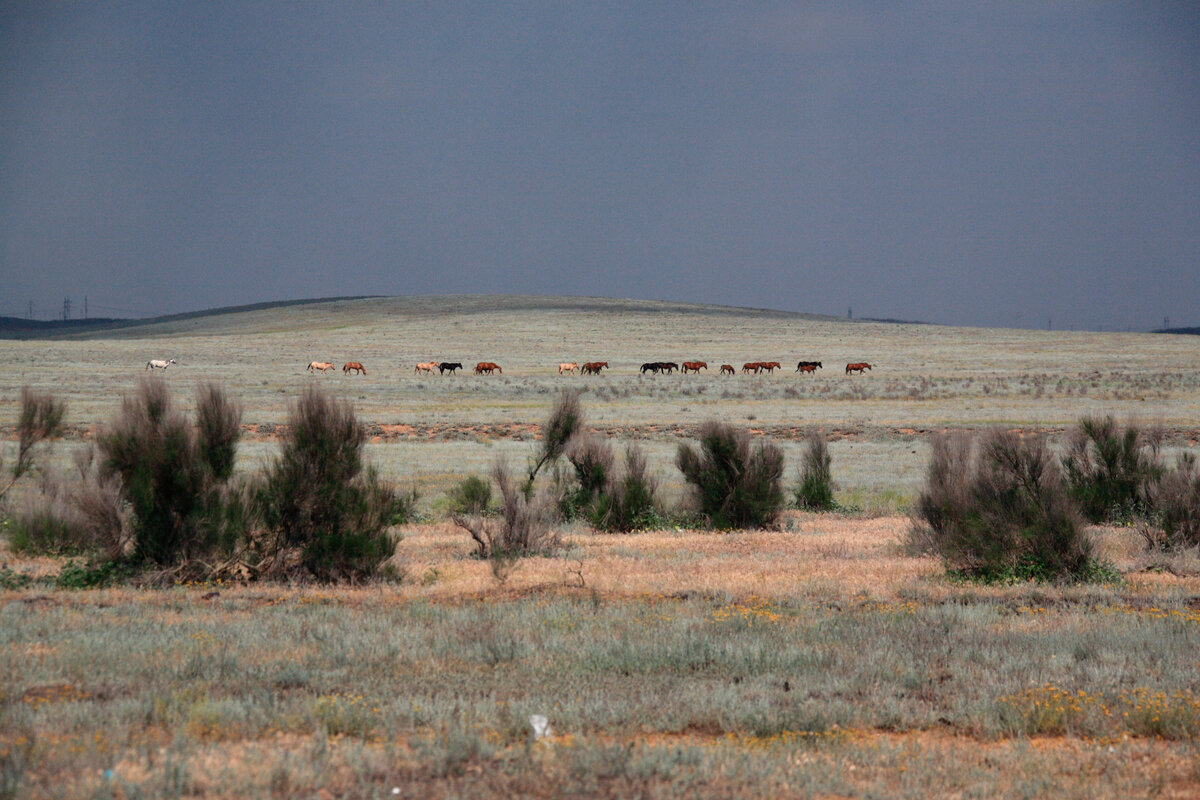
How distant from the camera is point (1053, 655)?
727cm

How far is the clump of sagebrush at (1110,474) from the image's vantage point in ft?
52.4

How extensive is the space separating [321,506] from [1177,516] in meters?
11.5

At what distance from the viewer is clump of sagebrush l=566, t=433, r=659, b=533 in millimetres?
16375

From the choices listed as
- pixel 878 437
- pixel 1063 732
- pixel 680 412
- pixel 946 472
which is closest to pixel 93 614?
pixel 1063 732

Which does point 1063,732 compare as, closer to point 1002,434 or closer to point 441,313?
point 1002,434

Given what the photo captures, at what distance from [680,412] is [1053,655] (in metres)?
34.4

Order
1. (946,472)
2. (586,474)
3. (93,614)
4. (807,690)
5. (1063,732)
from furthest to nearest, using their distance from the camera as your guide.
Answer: (586,474) < (946,472) < (93,614) < (807,690) < (1063,732)

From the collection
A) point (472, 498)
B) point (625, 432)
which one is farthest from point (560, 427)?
point (625, 432)

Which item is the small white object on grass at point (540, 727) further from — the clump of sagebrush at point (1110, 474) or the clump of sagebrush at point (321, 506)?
the clump of sagebrush at point (1110, 474)

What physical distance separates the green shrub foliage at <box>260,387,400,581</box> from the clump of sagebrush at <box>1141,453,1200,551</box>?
10267mm

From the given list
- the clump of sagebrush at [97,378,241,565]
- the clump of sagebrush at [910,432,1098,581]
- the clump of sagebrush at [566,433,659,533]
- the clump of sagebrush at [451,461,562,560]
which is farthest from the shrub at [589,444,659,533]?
the clump of sagebrush at [97,378,241,565]

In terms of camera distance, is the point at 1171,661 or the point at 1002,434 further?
the point at 1002,434

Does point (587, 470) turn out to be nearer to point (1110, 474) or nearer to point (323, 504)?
point (323, 504)

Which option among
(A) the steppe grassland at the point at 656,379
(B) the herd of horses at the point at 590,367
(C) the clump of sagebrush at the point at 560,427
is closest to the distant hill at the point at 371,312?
(A) the steppe grassland at the point at 656,379
